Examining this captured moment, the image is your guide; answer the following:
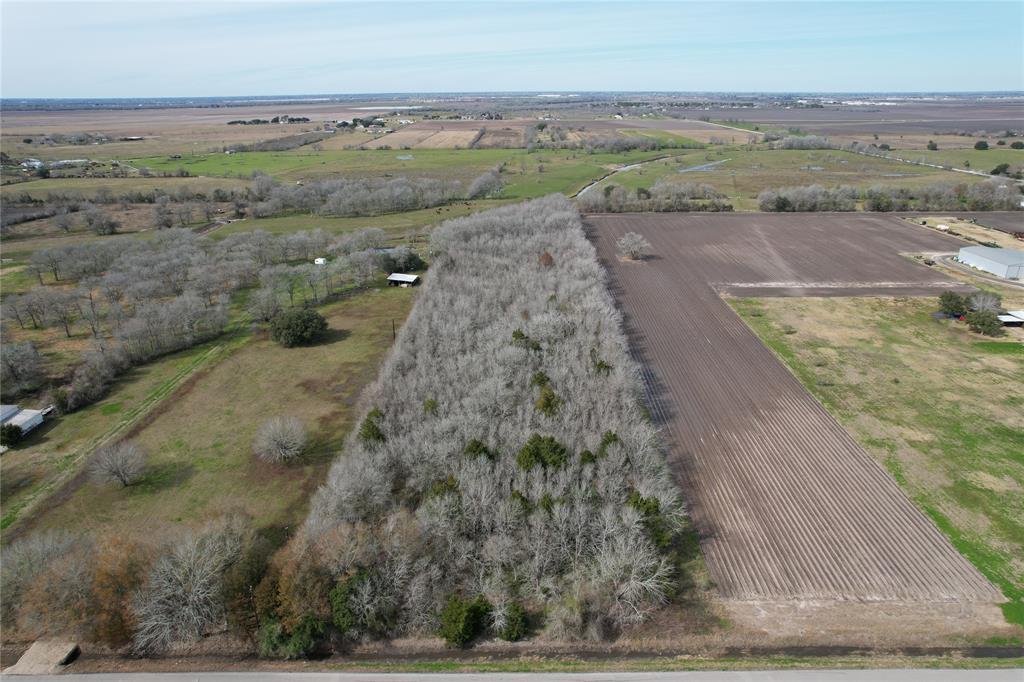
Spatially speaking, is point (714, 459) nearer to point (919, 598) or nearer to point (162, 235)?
point (919, 598)

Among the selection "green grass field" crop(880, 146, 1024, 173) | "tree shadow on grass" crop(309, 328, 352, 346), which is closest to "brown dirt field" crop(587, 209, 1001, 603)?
"tree shadow on grass" crop(309, 328, 352, 346)

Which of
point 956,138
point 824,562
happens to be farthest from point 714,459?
point 956,138

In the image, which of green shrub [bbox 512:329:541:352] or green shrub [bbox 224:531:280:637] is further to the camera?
green shrub [bbox 512:329:541:352]

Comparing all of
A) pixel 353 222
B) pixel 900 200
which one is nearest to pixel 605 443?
pixel 353 222

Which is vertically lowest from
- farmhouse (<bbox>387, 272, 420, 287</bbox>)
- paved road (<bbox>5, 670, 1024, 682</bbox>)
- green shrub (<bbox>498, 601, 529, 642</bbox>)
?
paved road (<bbox>5, 670, 1024, 682</bbox>)

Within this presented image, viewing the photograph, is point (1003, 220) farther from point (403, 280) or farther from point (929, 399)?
point (403, 280)

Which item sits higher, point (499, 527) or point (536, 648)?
point (499, 527)

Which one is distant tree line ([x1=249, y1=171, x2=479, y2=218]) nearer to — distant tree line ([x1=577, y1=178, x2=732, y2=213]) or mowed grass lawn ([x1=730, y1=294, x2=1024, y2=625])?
distant tree line ([x1=577, y1=178, x2=732, y2=213])
